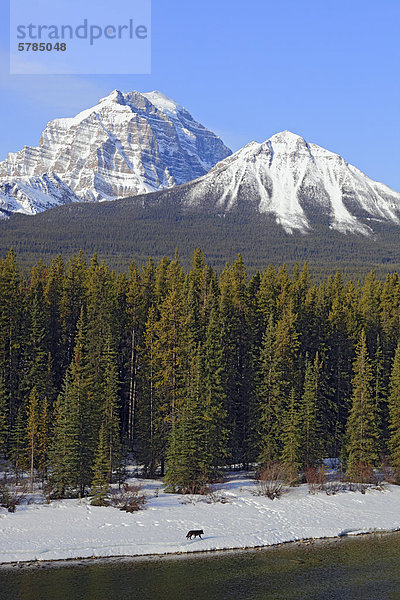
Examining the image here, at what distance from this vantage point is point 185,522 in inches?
1761

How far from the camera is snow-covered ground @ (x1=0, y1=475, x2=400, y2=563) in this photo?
39.8 meters

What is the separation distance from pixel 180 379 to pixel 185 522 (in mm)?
14939

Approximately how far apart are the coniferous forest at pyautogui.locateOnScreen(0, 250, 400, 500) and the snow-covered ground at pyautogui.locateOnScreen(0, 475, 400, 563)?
277cm

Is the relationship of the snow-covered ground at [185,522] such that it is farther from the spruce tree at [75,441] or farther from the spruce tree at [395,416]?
the spruce tree at [395,416]

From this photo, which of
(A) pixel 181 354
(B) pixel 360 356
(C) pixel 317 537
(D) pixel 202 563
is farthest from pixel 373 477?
(D) pixel 202 563

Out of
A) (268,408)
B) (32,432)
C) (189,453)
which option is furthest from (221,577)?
(268,408)

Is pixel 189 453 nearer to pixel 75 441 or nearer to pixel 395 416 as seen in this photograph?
pixel 75 441

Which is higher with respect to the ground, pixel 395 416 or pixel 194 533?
pixel 395 416

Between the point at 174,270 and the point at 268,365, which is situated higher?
→ the point at 174,270

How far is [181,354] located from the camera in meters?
58.1

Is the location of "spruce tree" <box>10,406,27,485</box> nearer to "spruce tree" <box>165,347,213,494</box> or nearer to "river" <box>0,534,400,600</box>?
"spruce tree" <box>165,347,213,494</box>

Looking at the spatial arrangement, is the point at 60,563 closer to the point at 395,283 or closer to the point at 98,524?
the point at 98,524

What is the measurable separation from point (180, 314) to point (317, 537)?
2178 cm

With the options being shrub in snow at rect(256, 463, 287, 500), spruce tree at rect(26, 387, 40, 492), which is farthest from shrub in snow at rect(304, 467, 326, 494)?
spruce tree at rect(26, 387, 40, 492)
